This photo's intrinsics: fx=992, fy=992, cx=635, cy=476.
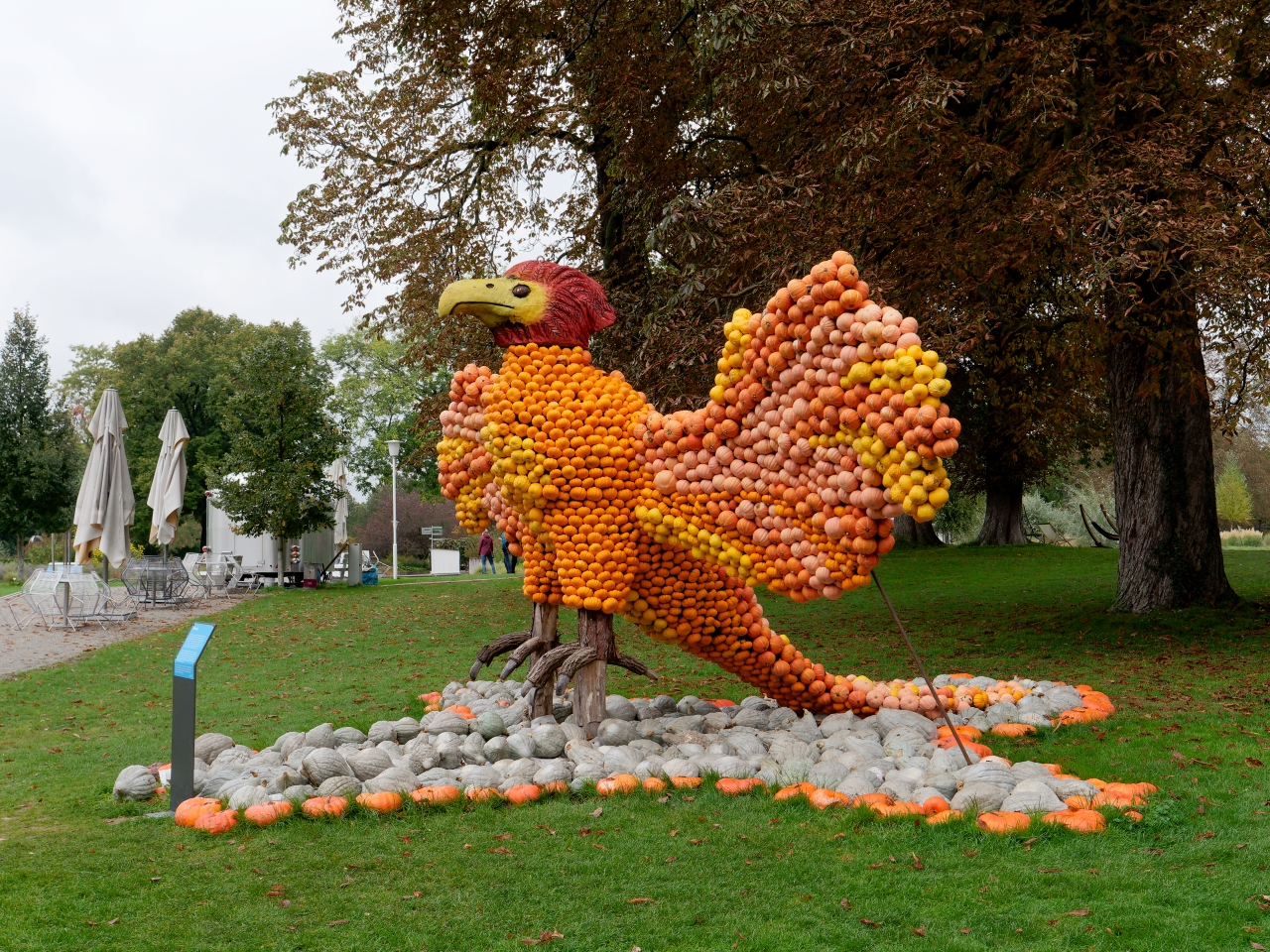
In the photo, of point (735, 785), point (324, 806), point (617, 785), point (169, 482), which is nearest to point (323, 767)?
point (324, 806)

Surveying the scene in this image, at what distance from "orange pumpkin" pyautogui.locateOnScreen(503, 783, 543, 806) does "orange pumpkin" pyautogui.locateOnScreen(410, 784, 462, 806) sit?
280mm

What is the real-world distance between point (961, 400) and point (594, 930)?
744 inches

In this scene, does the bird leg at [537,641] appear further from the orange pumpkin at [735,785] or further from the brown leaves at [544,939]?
the brown leaves at [544,939]

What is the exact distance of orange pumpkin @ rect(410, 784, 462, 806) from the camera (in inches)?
213

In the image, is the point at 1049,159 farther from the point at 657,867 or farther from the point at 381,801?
the point at 381,801

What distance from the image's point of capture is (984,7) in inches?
384

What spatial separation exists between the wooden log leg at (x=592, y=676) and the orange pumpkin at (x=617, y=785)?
96cm

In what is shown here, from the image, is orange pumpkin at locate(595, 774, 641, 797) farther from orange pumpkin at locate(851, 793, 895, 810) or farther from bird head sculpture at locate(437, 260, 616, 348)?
bird head sculpture at locate(437, 260, 616, 348)

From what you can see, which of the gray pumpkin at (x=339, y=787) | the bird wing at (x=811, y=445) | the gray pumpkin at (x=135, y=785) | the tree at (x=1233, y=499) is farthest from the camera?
the tree at (x=1233, y=499)

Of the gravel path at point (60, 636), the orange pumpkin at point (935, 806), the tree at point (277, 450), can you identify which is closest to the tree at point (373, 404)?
the tree at point (277, 450)

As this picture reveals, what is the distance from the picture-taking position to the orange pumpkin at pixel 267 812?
517 cm

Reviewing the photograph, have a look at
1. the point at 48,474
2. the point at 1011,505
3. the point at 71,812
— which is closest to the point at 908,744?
the point at 71,812

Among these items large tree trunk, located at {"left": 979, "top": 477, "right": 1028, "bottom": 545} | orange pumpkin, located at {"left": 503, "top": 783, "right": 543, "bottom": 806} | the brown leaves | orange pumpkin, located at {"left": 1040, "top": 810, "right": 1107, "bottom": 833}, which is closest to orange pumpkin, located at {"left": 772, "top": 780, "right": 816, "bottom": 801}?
orange pumpkin, located at {"left": 1040, "top": 810, "right": 1107, "bottom": 833}

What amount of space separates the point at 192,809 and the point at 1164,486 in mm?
10293
